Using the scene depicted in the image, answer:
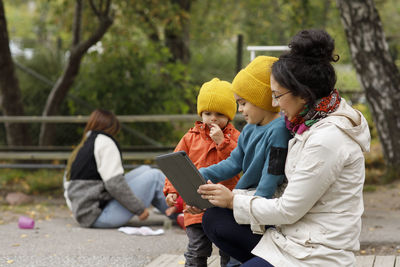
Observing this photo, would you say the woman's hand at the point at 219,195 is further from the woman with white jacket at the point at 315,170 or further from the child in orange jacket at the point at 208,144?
the child in orange jacket at the point at 208,144

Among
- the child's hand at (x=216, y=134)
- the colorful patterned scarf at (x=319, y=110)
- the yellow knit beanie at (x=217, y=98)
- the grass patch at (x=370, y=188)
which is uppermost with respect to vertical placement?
the colorful patterned scarf at (x=319, y=110)

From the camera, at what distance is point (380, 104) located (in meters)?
7.84

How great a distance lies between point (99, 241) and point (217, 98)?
241 centimetres

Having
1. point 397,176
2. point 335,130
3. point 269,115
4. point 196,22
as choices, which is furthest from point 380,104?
point 196,22

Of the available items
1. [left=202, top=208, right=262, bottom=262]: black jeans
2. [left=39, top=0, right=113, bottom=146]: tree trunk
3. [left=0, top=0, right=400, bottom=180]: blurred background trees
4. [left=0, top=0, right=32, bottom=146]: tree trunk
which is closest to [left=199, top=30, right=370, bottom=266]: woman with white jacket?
[left=202, top=208, right=262, bottom=262]: black jeans

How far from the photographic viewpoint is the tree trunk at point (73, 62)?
9.14 metres

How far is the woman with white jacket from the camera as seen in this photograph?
7.94ft

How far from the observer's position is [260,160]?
2.91 meters

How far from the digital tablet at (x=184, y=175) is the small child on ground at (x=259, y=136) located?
23cm

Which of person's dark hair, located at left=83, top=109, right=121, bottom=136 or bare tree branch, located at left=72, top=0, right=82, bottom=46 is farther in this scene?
bare tree branch, located at left=72, top=0, right=82, bottom=46

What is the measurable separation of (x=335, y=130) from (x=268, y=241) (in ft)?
1.87

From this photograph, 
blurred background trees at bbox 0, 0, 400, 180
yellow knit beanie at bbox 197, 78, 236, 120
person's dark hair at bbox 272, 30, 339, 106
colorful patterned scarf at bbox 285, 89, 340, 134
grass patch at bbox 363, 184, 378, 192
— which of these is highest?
person's dark hair at bbox 272, 30, 339, 106

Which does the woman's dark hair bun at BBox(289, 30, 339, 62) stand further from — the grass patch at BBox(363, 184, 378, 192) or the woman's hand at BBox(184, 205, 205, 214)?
the grass patch at BBox(363, 184, 378, 192)

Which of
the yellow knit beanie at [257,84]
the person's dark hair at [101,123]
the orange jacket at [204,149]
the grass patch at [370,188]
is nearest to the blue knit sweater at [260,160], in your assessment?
the yellow knit beanie at [257,84]
